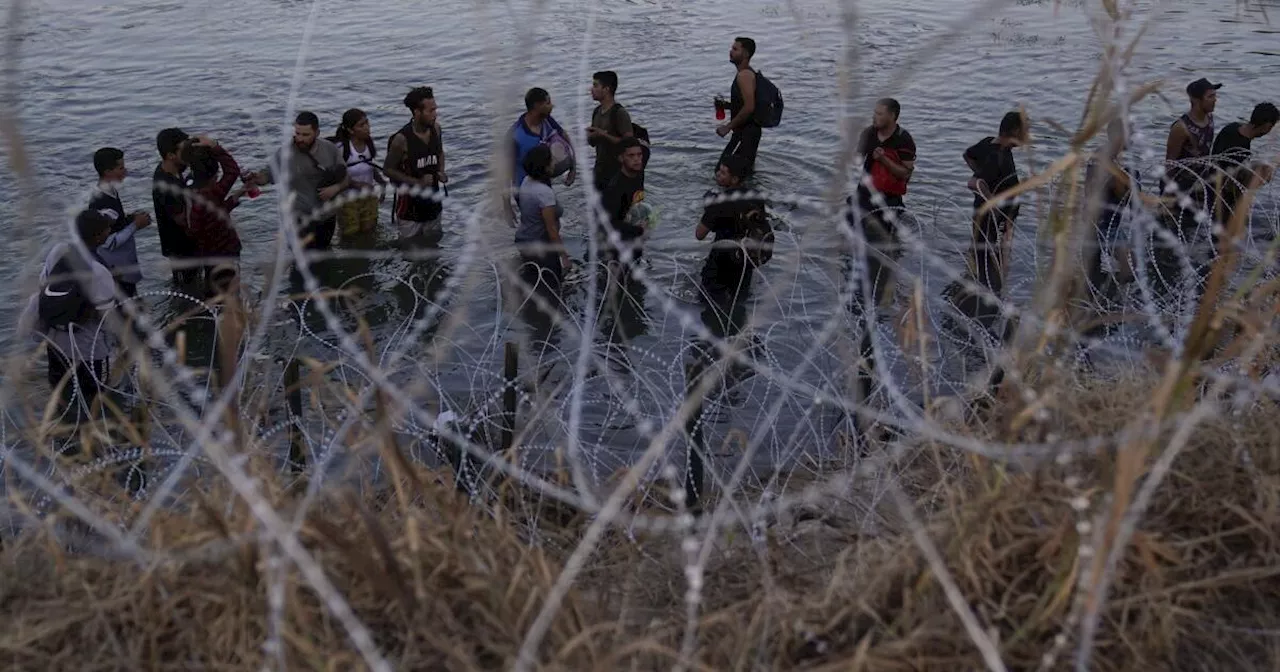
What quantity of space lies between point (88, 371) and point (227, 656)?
12.8 feet

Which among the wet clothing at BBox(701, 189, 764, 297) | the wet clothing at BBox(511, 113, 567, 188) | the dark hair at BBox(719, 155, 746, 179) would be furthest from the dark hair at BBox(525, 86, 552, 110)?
the dark hair at BBox(719, 155, 746, 179)

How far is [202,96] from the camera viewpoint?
1368 cm

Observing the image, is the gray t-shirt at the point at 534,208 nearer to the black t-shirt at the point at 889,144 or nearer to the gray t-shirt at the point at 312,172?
the gray t-shirt at the point at 312,172

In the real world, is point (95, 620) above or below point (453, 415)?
above

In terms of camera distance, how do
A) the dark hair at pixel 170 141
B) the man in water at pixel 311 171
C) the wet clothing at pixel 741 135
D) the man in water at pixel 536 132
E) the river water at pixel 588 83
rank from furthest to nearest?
the wet clothing at pixel 741 135, the river water at pixel 588 83, the man in water at pixel 536 132, the man in water at pixel 311 171, the dark hair at pixel 170 141

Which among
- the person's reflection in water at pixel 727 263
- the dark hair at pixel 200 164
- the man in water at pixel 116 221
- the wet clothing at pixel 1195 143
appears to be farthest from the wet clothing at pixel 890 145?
the man in water at pixel 116 221

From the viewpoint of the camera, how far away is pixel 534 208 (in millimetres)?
7711

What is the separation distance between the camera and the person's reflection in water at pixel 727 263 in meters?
7.52

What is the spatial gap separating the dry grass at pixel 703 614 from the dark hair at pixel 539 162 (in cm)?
390

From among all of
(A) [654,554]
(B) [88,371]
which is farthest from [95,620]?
(B) [88,371]

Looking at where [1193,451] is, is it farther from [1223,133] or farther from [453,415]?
[1223,133]

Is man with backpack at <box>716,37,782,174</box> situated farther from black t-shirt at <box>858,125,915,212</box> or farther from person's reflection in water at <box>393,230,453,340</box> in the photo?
person's reflection in water at <box>393,230,453,340</box>

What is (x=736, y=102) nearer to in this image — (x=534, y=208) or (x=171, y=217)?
(x=534, y=208)

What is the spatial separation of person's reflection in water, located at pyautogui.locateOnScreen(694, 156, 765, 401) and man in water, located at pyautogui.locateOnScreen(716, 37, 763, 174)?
6.45ft
